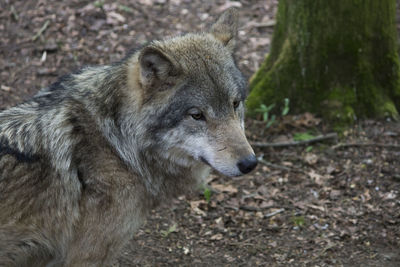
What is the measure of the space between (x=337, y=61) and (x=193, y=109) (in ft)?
10.6

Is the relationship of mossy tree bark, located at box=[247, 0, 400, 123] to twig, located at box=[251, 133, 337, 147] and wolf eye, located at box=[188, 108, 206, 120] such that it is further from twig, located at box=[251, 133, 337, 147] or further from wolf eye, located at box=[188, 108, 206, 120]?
wolf eye, located at box=[188, 108, 206, 120]

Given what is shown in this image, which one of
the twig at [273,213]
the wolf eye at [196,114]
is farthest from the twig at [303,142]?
the wolf eye at [196,114]

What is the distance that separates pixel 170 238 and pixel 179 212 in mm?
446

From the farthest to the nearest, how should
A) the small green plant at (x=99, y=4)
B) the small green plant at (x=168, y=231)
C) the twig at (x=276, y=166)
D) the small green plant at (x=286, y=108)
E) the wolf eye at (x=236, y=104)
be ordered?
the small green plant at (x=99, y=4)
the small green plant at (x=286, y=108)
the twig at (x=276, y=166)
the small green plant at (x=168, y=231)
the wolf eye at (x=236, y=104)

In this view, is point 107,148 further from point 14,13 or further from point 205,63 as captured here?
point 14,13

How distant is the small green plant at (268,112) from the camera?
6891mm

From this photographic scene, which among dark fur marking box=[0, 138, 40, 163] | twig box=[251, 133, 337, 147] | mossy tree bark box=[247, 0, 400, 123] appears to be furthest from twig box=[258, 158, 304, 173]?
dark fur marking box=[0, 138, 40, 163]

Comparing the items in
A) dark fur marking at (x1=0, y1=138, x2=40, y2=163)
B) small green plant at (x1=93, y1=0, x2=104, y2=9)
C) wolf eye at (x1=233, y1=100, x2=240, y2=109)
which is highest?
small green plant at (x1=93, y1=0, x2=104, y2=9)

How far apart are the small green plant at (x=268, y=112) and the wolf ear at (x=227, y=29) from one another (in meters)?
2.27

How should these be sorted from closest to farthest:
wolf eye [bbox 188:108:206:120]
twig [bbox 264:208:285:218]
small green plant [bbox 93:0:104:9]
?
wolf eye [bbox 188:108:206:120]
twig [bbox 264:208:285:218]
small green plant [bbox 93:0:104:9]

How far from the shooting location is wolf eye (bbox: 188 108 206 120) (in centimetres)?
411

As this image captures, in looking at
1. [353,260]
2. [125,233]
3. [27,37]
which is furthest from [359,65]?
[27,37]

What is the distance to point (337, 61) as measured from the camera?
261 inches

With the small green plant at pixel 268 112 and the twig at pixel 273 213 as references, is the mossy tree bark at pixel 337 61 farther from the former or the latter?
the twig at pixel 273 213
